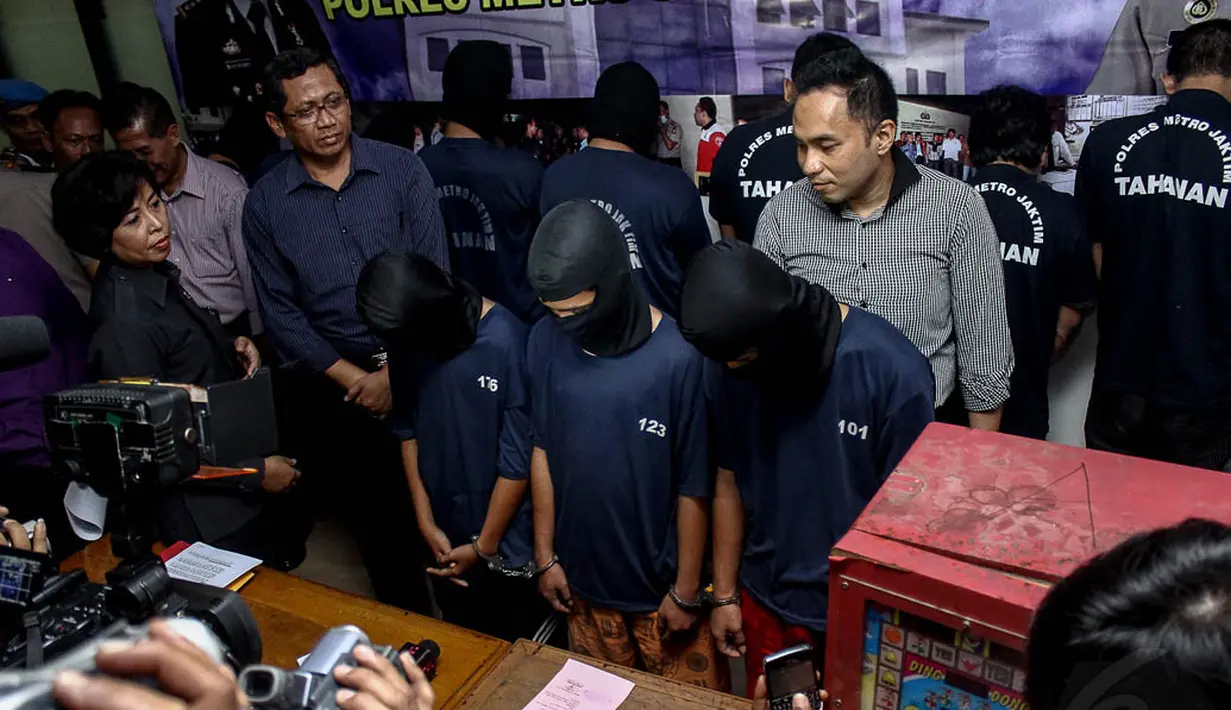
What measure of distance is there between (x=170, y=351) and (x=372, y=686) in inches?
63.5

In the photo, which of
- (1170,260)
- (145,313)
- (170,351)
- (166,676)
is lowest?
(1170,260)

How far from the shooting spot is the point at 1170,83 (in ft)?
7.20

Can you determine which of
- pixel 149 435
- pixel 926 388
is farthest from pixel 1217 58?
pixel 149 435

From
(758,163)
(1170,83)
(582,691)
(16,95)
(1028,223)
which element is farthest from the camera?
(16,95)

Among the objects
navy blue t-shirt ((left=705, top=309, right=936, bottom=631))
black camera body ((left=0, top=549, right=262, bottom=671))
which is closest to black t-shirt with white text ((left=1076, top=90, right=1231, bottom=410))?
navy blue t-shirt ((left=705, top=309, right=936, bottom=631))

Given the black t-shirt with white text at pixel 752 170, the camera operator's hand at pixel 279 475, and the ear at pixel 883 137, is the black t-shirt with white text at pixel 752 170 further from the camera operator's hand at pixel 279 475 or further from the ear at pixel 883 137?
the camera operator's hand at pixel 279 475

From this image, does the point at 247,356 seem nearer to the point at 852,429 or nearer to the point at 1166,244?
the point at 852,429

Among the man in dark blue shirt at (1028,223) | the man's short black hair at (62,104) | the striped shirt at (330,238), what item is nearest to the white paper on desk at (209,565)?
the striped shirt at (330,238)

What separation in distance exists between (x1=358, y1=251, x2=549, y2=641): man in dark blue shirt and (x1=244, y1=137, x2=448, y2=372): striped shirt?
50 cm

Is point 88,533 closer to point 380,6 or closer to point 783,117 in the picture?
point 783,117

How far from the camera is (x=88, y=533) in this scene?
165cm

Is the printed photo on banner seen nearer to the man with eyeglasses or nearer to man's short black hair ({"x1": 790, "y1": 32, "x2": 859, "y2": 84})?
man's short black hair ({"x1": 790, "y1": 32, "x2": 859, "y2": 84})

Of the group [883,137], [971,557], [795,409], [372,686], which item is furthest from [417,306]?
[971,557]

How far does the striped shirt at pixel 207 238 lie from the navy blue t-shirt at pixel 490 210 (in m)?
0.76
